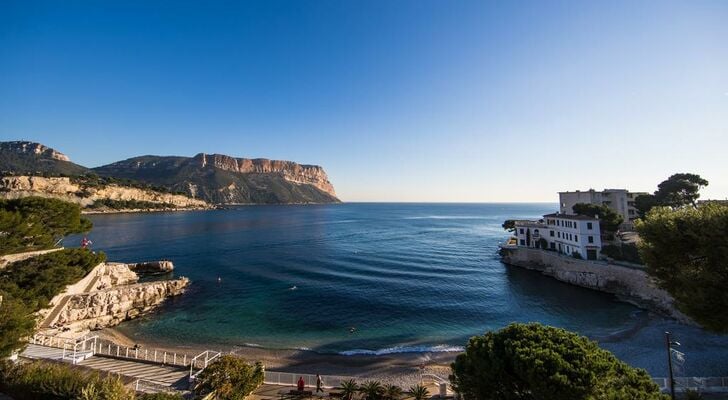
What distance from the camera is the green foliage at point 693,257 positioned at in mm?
13062

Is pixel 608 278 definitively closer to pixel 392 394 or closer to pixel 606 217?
pixel 606 217

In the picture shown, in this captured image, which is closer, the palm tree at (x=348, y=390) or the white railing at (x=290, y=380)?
the palm tree at (x=348, y=390)

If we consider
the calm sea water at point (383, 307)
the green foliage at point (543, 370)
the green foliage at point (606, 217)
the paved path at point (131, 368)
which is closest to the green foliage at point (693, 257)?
the green foliage at point (543, 370)

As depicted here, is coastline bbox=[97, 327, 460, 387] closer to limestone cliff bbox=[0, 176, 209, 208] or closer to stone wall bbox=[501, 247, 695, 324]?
stone wall bbox=[501, 247, 695, 324]

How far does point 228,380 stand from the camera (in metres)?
13.3

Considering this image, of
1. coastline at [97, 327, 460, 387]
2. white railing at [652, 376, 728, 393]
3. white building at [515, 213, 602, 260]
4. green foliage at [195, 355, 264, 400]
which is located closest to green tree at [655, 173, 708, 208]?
white building at [515, 213, 602, 260]

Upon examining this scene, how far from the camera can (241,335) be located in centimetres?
2817

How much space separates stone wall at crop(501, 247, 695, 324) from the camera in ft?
108

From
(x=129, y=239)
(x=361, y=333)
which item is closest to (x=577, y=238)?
(x=361, y=333)

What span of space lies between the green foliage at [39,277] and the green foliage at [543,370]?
21.5 m

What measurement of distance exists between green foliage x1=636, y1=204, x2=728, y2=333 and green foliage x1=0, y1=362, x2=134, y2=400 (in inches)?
961

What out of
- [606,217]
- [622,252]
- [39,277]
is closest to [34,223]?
[39,277]

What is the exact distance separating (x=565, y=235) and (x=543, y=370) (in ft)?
161

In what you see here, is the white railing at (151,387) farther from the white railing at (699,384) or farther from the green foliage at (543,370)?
the white railing at (699,384)
